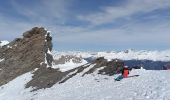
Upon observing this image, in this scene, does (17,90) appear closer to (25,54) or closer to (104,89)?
(25,54)

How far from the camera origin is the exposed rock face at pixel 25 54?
61.8 metres

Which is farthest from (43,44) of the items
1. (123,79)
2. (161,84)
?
(161,84)

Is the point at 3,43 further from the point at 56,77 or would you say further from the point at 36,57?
the point at 56,77

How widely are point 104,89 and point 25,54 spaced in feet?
120

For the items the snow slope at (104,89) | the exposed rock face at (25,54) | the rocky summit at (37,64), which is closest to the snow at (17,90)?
the snow slope at (104,89)

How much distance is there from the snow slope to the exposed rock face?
6.99m

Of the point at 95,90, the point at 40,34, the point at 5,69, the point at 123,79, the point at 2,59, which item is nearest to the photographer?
the point at 95,90

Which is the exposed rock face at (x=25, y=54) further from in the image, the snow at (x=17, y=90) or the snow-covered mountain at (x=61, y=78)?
the snow at (x=17, y=90)

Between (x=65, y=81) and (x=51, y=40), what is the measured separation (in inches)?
1247

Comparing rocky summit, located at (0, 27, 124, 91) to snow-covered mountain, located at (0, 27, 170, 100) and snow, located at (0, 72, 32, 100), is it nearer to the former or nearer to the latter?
snow-covered mountain, located at (0, 27, 170, 100)

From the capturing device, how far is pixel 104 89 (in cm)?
3391

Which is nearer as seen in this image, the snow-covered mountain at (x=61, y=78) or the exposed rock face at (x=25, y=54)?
the snow-covered mountain at (x=61, y=78)

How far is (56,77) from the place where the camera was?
51.2 m

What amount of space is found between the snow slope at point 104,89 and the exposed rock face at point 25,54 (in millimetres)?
6985
